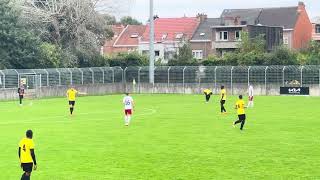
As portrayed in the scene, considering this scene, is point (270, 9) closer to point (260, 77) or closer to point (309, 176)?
point (260, 77)

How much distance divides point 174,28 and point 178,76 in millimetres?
42330

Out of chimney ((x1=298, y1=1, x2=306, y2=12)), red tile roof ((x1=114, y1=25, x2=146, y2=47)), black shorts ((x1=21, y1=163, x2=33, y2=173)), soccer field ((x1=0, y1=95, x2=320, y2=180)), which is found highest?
chimney ((x1=298, y1=1, x2=306, y2=12))

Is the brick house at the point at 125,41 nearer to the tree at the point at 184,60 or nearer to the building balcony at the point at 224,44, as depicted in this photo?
the building balcony at the point at 224,44

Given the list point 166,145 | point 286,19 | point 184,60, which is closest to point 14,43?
point 184,60

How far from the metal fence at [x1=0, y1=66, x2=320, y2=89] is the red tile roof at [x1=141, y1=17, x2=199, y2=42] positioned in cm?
3586

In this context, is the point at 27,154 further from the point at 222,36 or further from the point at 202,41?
the point at 202,41

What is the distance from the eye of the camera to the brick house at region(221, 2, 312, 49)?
108375 mm

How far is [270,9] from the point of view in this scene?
114 meters

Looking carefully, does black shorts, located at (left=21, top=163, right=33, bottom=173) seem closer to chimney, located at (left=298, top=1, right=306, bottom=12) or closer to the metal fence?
the metal fence

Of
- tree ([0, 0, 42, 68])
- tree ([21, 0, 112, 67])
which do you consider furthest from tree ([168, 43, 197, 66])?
tree ([0, 0, 42, 68])

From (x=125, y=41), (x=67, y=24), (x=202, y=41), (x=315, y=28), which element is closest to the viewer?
(x=67, y=24)

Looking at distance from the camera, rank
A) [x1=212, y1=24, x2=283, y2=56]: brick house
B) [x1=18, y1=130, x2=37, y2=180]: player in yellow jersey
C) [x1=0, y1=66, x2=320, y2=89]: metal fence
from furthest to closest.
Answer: [x1=212, y1=24, x2=283, y2=56]: brick house → [x1=0, y1=66, x2=320, y2=89]: metal fence → [x1=18, y1=130, x2=37, y2=180]: player in yellow jersey

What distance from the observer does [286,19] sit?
363 ft

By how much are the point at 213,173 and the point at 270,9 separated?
315 feet
